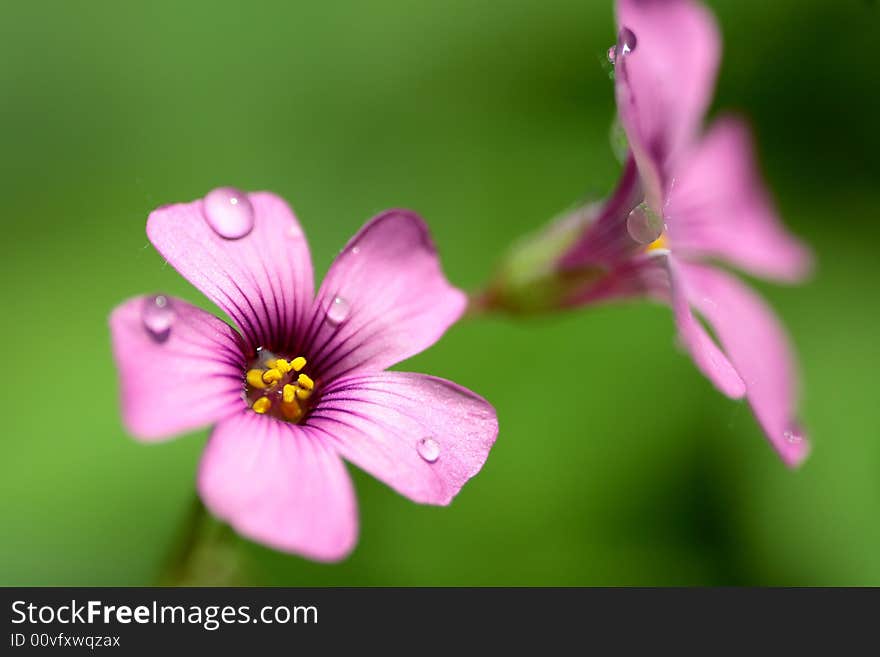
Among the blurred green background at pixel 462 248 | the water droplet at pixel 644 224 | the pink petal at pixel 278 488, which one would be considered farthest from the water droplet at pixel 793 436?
the pink petal at pixel 278 488

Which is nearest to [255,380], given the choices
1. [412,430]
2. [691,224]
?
[412,430]

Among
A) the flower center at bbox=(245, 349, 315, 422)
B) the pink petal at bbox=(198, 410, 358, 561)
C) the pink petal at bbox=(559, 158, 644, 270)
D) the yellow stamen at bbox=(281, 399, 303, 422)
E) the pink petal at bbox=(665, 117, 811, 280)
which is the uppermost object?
the pink petal at bbox=(665, 117, 811, 280)

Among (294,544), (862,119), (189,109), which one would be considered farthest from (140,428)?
(862,119)

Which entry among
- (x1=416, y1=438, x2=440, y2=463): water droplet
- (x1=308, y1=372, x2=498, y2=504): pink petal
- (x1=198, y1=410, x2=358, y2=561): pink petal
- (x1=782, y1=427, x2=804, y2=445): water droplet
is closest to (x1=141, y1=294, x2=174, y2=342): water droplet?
(x1=198, y1=410, x2=358, y2=561): pink petal

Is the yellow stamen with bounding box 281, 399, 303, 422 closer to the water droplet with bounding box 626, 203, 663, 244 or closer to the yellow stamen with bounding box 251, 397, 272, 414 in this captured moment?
the yellow stamen with bounding box 251, 397, 272, 414

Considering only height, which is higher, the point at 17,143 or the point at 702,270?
the point at 17,143

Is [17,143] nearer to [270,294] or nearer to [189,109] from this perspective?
[189,109]
